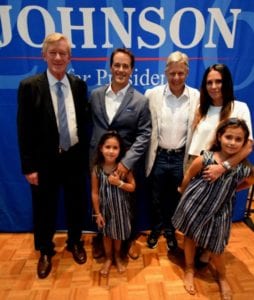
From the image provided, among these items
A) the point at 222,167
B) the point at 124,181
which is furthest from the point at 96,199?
the point at 222,167

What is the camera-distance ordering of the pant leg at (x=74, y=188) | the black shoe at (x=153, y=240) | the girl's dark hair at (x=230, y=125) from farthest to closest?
the black shoe at (x=153, y=240) → the pant leg at (x=74, y=188) → the girl's dark hair at (x=230, y=125)

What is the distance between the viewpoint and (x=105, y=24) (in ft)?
6.42

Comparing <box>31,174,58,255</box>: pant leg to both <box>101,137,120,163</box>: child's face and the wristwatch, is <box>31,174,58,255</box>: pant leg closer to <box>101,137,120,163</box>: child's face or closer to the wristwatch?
<box>101,137,120,163</box>: child's face

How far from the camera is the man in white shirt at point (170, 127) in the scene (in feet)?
5.83

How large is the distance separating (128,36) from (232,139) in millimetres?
1022

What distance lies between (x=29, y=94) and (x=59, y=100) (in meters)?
0.17

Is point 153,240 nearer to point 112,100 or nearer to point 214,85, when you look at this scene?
point 112,100

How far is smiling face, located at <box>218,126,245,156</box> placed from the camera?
1500 millimetres

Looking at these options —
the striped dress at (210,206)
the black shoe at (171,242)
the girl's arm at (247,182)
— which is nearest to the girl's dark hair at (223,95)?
the striped dress at (210,206)

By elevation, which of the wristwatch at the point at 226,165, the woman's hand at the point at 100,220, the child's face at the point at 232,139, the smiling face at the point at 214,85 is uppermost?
the smiling face at the point at 214,85

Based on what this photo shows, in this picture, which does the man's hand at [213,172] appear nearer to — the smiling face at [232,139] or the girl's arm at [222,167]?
the girl's arm at [222,167]

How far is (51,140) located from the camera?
5.64 ft

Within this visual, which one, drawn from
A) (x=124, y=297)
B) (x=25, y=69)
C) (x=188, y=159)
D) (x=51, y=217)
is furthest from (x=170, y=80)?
(x=124, y=297)

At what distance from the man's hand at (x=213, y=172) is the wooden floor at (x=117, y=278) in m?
0.74
